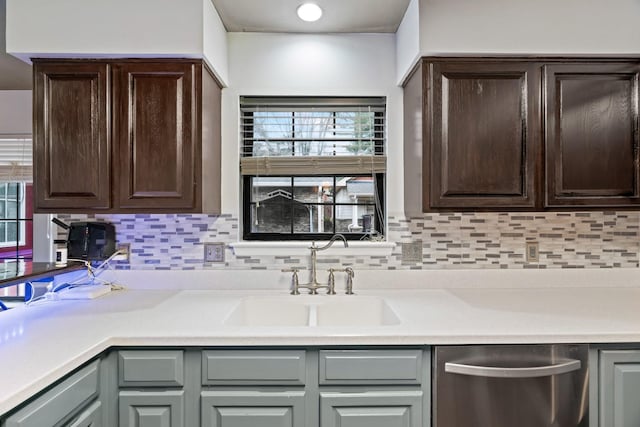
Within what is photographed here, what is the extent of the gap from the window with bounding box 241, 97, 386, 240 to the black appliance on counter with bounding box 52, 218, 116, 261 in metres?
0.73

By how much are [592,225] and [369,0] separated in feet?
5.38

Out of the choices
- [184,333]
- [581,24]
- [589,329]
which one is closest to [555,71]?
[581,24]

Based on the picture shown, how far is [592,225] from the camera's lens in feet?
7.20

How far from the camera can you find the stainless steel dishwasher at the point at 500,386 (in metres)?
1.48

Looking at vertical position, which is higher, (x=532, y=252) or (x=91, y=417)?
(x=532, y=252)

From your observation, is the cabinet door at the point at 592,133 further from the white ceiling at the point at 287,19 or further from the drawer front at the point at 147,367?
the drawer front at the point at 147,367

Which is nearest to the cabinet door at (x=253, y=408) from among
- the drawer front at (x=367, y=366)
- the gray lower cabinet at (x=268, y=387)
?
the gray lower cabinet at (x=268, y=387)

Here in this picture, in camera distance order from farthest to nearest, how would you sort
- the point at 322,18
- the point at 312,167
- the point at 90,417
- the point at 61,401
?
the point at 312,167, the point at 322,18, the point at 90,417, the point at 61,401

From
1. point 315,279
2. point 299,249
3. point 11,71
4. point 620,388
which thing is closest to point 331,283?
point 315,279

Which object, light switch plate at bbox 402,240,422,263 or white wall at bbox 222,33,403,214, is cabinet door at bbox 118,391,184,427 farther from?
light switch plate at bbox 402,240,422,263

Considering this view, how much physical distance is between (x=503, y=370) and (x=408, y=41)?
1493 millimetres

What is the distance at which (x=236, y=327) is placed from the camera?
1548mm

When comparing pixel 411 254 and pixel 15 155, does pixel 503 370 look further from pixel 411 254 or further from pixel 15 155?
pixel 15 155

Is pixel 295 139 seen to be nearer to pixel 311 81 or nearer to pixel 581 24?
pixel 311 81
